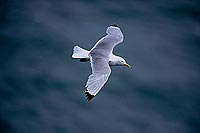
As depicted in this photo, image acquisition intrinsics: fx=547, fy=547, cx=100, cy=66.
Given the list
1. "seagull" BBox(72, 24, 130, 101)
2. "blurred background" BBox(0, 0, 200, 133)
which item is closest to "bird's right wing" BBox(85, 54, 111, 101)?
"seagull" BBox(72, 24, 130, 101)

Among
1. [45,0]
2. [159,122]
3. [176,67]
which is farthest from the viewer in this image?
[45,0]

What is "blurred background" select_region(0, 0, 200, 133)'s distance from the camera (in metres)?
12.7

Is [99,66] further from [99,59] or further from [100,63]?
[99,59]

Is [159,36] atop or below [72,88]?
atop

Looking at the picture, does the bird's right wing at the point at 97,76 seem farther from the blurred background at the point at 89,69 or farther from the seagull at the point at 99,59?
the blurred background at the point at 89,69

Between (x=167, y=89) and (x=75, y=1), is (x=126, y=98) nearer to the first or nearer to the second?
(x=167, y=89)

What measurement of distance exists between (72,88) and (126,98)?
1328mm

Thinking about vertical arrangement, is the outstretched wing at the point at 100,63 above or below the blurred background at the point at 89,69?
below

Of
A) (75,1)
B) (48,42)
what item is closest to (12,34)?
(48,42)

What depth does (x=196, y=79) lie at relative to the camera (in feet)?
44.9

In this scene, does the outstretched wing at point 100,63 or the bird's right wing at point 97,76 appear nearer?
the bird's right wing at point 97,76

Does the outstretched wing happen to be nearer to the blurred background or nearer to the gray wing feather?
the gray wing feather

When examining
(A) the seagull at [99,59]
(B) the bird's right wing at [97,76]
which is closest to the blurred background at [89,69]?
(A) the seagull at [99,59]

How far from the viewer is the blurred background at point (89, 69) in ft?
41.8
